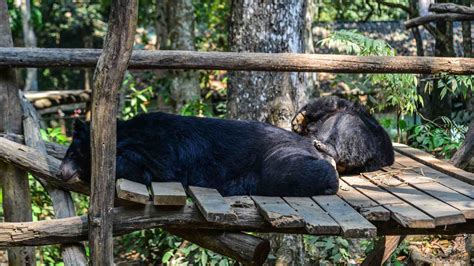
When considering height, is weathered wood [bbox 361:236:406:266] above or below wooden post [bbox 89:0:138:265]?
below

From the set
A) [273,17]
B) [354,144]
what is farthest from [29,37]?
[354,144]

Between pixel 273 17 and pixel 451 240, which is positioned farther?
pixel 451 240

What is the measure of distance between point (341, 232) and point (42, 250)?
4.89 m

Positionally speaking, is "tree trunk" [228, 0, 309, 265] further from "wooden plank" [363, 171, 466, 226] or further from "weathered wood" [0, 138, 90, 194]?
"weathered wood" [0, 138, 90, 194]

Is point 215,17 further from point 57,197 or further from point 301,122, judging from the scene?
point 57,197

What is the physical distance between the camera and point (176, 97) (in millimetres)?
9508

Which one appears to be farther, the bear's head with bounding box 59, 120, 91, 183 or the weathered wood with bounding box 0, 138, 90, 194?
the weathered wood with bounding box 0, 138, 90, 194

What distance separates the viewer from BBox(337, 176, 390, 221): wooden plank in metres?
3.71

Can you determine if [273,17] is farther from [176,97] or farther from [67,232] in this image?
[176,97]

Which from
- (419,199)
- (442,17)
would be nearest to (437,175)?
(419,199)

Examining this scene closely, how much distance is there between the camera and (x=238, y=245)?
3.82 m

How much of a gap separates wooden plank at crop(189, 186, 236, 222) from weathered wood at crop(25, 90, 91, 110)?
8041 millimetres

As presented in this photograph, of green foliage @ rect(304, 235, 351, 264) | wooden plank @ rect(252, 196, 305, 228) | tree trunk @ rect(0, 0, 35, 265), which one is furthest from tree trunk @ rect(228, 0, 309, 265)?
wooden plank @ rect(252, 196, 305, 228)

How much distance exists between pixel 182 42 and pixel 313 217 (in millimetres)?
6072
